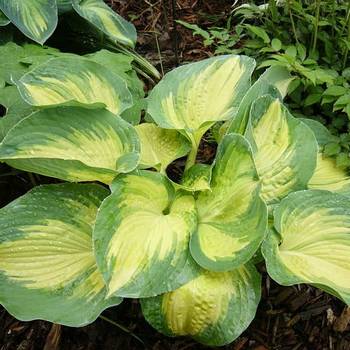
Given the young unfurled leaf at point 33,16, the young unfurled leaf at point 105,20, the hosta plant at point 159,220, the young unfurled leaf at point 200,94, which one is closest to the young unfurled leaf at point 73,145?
the hosta plant at point 159,220

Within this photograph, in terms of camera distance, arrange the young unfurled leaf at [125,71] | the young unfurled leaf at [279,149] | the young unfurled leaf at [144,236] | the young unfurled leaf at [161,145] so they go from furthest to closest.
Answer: the young unfurled leaf at [125,71], the young unfurled leaf at [161,145], the young unfurled leaf at [279,149], the young unfurled leaf at [144,236]

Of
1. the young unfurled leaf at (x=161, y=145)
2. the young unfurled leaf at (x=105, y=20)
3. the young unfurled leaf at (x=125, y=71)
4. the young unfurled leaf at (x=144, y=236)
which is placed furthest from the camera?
the young unfurled leaf at (x=105, y=20)

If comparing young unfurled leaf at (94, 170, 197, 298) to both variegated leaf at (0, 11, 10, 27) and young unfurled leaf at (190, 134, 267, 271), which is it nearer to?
young unfurled leaf at (190, 134, 267, 271)

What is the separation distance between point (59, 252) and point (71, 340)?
0.26m

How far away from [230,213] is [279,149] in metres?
0.21

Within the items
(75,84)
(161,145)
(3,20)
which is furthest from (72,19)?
(161,145)

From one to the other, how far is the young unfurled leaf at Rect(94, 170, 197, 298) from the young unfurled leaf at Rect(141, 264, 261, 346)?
0.05 metres

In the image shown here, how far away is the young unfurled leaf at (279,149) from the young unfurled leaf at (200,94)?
10cm

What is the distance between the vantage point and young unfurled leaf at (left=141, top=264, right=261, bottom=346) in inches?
42.3

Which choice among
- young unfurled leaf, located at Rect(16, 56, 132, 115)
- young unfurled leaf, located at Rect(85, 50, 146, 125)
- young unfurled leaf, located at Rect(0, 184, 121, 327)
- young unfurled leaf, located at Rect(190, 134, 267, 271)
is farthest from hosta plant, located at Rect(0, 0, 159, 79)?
young unfurled leaf, located at Rect(190, 134, 267, 271)

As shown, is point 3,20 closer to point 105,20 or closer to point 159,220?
point 105,20

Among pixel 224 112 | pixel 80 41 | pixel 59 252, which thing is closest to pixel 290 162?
pixel 224 112

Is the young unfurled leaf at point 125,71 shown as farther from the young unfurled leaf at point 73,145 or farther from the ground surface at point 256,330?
the ground surface at point 256,330

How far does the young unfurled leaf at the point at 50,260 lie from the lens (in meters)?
1.03
